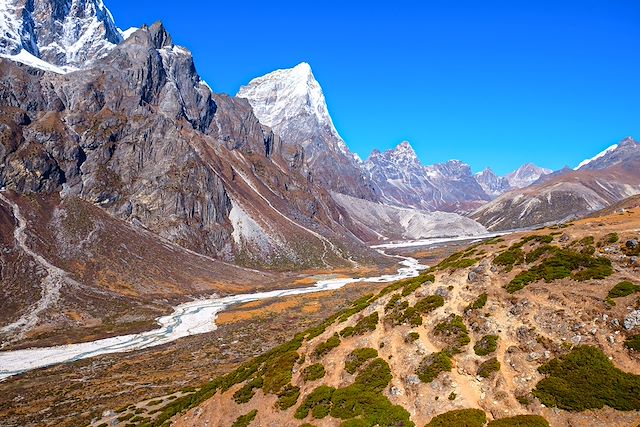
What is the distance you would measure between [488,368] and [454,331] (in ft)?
13.2

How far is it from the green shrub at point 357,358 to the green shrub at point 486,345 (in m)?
7.06

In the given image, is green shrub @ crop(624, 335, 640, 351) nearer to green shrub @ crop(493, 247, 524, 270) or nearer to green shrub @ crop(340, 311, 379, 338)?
green shrub @ crop(493, 247, 524, 270)

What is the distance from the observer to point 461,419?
25.5 metres

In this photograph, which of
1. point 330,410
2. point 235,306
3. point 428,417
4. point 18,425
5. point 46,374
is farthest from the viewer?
point 235,306

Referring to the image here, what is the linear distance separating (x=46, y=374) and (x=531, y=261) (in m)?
78.3

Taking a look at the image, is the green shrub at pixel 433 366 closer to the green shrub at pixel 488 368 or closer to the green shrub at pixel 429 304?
the green shrub at pixel 488 368

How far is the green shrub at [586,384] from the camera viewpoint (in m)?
23.5

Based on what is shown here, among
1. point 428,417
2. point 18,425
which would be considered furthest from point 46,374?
point 428,417

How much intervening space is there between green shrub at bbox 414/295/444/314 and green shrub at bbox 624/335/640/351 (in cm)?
1218

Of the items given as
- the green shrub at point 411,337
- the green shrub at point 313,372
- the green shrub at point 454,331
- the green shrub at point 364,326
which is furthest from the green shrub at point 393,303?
the green shrub at point 313,372

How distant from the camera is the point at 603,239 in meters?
33.1

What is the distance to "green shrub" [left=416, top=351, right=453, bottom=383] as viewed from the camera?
29.3 meters

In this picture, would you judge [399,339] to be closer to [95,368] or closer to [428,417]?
[428,417]

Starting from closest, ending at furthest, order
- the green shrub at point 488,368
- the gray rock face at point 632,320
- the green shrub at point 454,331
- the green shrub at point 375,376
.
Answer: the gray rock face at point 632,320
the green shrub at point 488,368
the green shrub at point 375,376
the green shrub at point 454,331
